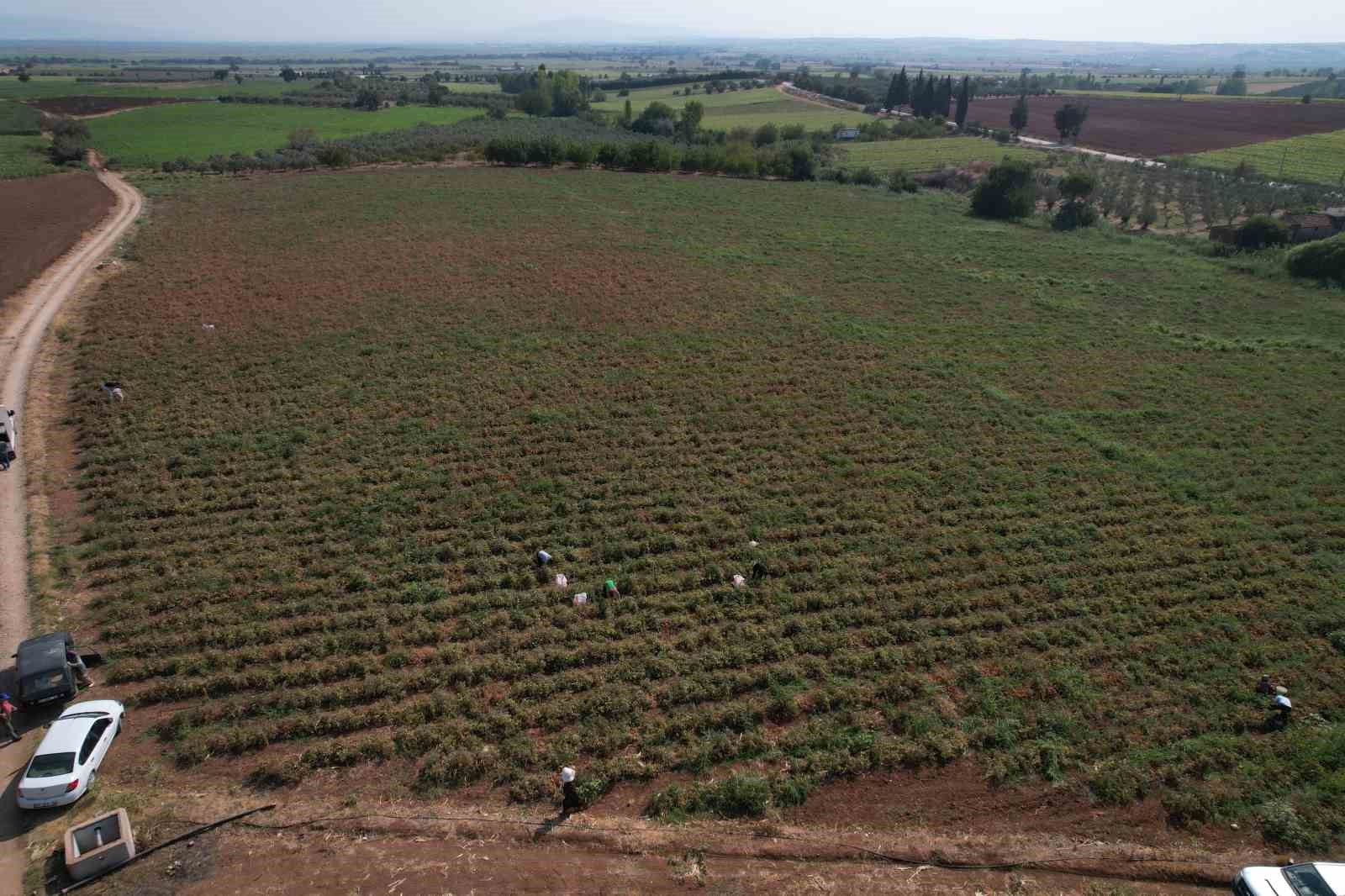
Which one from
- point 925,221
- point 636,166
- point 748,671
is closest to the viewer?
point 748,671

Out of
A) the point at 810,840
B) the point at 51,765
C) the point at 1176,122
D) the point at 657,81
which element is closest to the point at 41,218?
the point at 51,765

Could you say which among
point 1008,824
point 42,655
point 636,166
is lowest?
point 1008,824

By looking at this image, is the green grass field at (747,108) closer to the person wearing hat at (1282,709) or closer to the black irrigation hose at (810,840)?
the person wearing hat at (1282,709)

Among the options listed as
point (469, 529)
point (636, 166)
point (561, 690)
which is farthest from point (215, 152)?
point (561, 690)

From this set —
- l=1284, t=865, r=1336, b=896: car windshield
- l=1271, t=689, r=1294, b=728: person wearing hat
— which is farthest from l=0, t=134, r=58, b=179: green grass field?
l=1284, t=865, r=1336, b=896: car windshield

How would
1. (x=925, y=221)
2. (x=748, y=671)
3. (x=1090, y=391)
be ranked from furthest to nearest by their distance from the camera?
1. (x=925, y=221)
2. (x=1090, y=391)
3. (x=748, y=671)

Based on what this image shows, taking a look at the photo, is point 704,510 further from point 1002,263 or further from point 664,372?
point 1002,263
